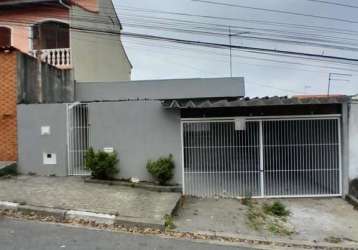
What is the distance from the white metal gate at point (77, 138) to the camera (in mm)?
11391

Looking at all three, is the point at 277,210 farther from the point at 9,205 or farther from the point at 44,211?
the point at 9,205

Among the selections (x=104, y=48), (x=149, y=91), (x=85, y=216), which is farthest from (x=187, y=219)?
(x=104, y=48)

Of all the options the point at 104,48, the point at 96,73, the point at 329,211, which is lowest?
the point at 329,211

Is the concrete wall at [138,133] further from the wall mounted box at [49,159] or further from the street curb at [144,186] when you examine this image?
the wall mounted box at [49,159]

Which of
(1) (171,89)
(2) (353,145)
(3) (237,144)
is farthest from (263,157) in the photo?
(1) (171,89)

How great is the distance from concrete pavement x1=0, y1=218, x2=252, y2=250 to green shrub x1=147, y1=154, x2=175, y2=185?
3.65 metres

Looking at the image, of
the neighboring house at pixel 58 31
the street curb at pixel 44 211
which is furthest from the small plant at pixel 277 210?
the neighboring house at pixel 58 31

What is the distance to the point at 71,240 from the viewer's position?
6.28 metres

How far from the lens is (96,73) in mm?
19734

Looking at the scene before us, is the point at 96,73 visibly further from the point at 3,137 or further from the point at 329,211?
the point at 329,211

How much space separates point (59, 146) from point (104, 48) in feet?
35.2

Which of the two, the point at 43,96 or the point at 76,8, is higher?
the point at 76,8

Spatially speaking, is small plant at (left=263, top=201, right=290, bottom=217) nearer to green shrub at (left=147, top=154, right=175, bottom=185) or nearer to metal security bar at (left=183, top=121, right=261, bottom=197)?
metal security bar at (left=183, top=121, right=261, bottom=197)

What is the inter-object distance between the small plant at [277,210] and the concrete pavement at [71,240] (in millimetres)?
2782
